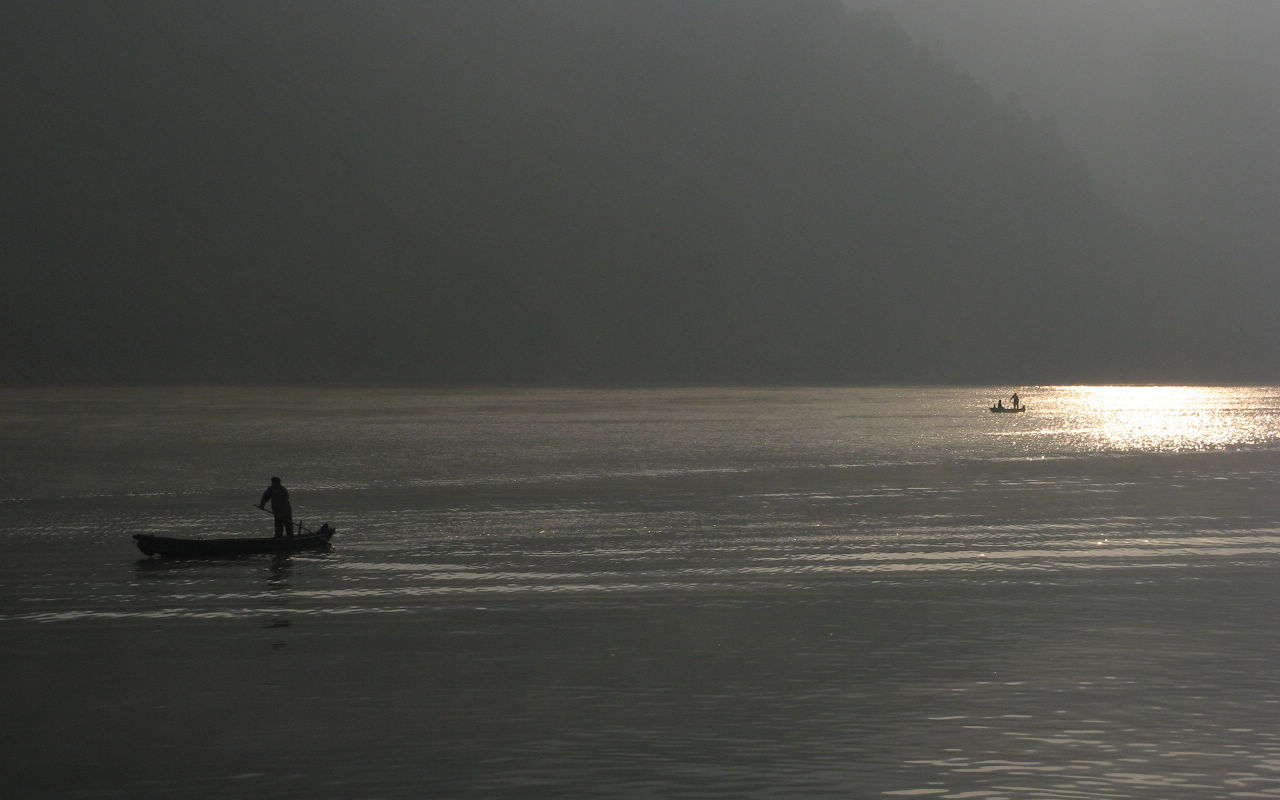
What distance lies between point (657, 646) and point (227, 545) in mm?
16124

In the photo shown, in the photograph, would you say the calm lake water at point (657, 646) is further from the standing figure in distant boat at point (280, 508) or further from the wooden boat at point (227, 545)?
the standing figure in distant boat at point (280, 508)

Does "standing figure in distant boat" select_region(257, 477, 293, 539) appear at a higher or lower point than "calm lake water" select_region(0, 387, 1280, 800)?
higher

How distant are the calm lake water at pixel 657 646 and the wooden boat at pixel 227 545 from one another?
42 cm

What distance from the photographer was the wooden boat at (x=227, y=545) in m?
34.8

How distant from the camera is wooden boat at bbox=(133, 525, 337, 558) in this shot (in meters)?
34.8

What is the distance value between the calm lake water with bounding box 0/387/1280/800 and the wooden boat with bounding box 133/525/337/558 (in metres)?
0.42

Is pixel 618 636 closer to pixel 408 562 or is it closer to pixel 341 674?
pixel 341 674

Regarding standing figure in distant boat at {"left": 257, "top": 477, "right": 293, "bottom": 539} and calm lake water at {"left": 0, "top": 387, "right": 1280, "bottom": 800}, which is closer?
calm lake water at {"left": 0, "top": 387, "right": 1280, "bottom": 800}

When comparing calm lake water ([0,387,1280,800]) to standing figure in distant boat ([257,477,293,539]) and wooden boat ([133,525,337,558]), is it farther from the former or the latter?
Result: standing figure in distant boat ([257,477,293,539])

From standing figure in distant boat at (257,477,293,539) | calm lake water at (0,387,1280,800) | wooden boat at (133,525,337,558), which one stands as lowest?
calm lake water at (0,387,1280,800)

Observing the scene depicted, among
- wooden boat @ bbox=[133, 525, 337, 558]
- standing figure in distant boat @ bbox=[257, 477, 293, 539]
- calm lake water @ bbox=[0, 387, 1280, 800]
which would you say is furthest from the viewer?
standing figure in distant boat @ bbox=[257, 477, 293, 539]

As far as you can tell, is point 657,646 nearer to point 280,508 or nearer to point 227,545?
point 280,508

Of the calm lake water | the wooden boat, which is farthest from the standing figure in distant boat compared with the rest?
the calm lake water

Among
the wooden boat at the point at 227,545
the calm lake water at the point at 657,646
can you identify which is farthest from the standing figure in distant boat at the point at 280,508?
the calm lake water at the point at 657,646
